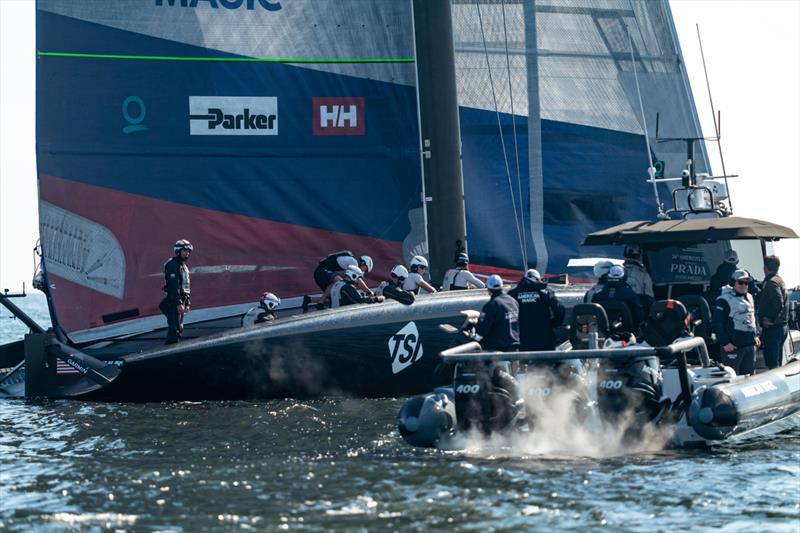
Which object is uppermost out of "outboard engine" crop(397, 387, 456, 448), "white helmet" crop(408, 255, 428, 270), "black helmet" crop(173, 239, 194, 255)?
"black helmet" crop(173, 239, 194, 255)

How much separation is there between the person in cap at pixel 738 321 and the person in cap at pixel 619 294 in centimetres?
109

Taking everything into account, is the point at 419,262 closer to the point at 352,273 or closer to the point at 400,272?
the point at 400,272

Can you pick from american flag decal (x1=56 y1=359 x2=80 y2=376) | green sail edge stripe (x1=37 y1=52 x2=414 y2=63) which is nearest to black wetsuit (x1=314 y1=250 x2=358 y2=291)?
green sail edge stripe (x1=37 y1=52 x2=414 y2=63)

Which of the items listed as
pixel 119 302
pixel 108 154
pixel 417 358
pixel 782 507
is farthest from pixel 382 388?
pixel 782 507

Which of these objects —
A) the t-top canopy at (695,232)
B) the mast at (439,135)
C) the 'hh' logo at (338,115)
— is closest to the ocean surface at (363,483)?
the t-top canopy at (695,232)

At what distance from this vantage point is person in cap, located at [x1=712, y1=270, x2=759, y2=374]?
14.0m

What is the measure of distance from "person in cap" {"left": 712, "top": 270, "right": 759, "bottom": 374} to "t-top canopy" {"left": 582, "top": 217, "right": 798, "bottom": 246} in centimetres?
75

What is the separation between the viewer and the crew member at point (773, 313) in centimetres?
1454

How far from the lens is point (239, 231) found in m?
18.5

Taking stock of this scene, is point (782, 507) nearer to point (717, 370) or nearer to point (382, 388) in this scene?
point (717, 370)

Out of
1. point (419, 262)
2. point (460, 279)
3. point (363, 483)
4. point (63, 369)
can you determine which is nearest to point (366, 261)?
point (419, 262)

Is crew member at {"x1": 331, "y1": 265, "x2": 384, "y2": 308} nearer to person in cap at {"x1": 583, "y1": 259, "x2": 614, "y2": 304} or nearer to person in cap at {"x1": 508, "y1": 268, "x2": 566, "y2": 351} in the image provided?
person in cap at {"x1": 583, "y1": 259, "x2": 614, "y2": 304}

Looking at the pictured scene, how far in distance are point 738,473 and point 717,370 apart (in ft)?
8.40

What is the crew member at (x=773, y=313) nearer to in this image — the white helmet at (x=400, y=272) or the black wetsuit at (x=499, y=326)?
the black wetsuit at (x=499, y=326)
